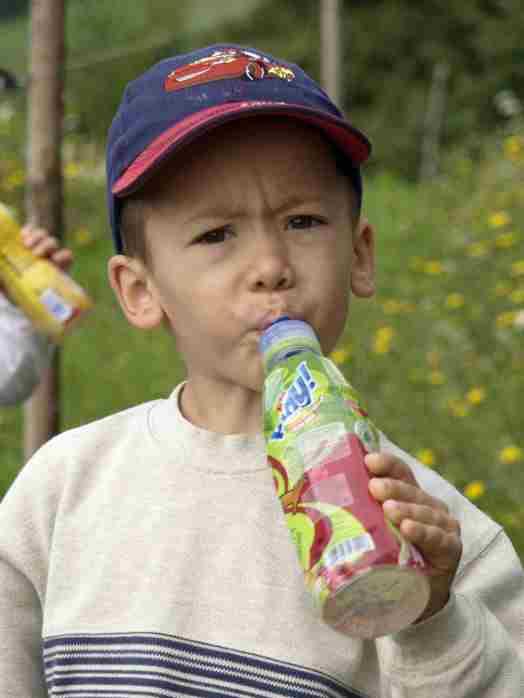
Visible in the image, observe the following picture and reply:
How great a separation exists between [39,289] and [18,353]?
7.9 inches

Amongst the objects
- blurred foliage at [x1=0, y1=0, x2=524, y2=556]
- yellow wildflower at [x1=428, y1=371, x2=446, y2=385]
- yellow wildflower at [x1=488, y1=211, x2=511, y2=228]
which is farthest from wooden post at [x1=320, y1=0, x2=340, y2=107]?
yellow wildflower at [x1=428, y1=371, x2=446, y2=385]

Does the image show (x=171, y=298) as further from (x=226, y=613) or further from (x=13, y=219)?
(x=13, y=219)

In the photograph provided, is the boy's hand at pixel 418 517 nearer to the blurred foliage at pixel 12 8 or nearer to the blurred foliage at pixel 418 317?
the blurred foliage at pixel 418 317

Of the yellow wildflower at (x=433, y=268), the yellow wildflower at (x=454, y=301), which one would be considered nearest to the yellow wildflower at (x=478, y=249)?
the yellow wildflower at (x=433, y=268)

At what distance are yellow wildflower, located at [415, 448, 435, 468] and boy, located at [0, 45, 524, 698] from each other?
7.01ft

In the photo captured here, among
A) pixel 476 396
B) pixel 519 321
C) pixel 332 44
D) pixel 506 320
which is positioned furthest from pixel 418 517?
pixel 332 44

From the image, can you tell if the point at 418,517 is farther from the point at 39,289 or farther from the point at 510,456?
the point at 510,456

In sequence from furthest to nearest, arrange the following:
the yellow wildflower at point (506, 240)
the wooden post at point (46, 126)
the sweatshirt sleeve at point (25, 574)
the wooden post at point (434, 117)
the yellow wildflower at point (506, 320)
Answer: the wooden post at point (434, 117) → the yellow wildflower at point (506, 240) → the yellow wildflower at point (506, 320) → the wooden post at point (46, 126) → the sweatshirt sleeve at point (25, 574)

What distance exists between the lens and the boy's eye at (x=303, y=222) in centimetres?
196

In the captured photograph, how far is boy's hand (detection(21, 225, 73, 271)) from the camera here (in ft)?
10.3

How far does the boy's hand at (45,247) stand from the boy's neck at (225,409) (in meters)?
1.11

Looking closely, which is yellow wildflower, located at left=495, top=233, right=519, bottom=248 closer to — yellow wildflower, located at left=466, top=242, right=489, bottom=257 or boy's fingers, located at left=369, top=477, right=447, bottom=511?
yellow wildflower, located at left=466, top=242, right=489, bottom=257

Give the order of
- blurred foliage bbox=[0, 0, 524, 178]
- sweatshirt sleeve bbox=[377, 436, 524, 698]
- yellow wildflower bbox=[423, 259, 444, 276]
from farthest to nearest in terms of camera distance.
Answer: blurred foliage bbox=[0, 0, 524, 178] < yellow wildflower bbox=[423, 259, 444, 276] < sweatshirt sleeve bbox=[377, 436, 524, 698]

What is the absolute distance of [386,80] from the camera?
17406 millimetres
